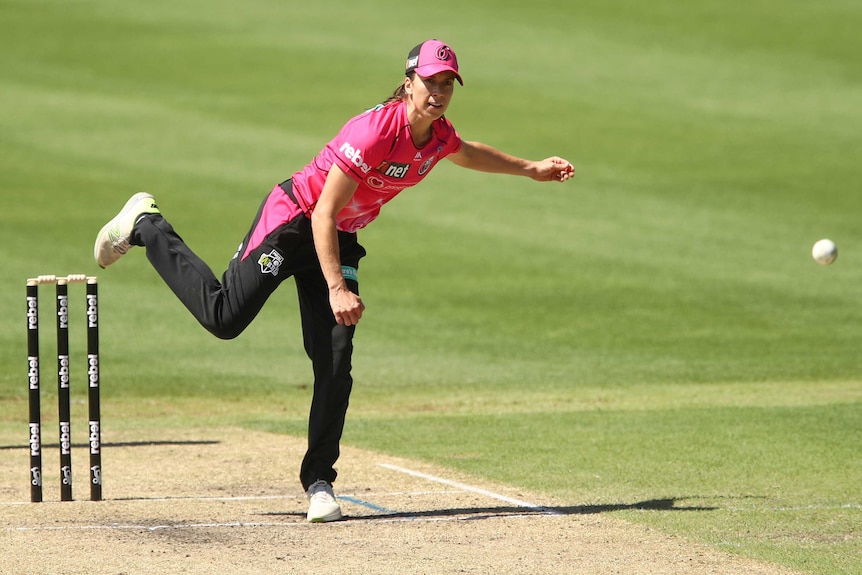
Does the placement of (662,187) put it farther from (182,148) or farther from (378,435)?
(378,435)

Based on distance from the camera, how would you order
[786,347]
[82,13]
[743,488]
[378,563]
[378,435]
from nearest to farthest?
[378,563] → [743,488] → [378,435] → [786,347] → [82,13]

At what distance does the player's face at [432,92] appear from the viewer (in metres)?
6.88

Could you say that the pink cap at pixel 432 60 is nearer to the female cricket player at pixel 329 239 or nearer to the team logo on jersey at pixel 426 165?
the female cricket player at pixel 329 239

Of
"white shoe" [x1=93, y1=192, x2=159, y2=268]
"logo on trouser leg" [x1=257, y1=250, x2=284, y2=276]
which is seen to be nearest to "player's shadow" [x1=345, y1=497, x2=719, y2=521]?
"logo on trouser leg" [x1=257, y1=250, x2=284, y2=276]

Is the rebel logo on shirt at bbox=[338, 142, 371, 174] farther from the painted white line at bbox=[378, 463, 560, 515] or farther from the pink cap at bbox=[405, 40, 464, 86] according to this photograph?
the painted white line at bbox=[378, 463, 560, 515]

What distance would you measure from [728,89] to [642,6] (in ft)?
17.7

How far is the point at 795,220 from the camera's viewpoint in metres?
19.5

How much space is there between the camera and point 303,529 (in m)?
7.04

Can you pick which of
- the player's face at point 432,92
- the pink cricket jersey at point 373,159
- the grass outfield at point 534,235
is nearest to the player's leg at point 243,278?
the pink cricket jersey at point 373,159

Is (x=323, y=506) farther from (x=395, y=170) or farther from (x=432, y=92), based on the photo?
(x=432, y=92)

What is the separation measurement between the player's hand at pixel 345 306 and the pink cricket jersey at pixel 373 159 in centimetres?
60

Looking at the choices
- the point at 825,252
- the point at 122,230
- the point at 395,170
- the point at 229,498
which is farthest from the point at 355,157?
the point at 825,252

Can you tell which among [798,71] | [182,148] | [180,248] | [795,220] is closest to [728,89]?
[798,71]

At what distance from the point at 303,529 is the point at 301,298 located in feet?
4.17
